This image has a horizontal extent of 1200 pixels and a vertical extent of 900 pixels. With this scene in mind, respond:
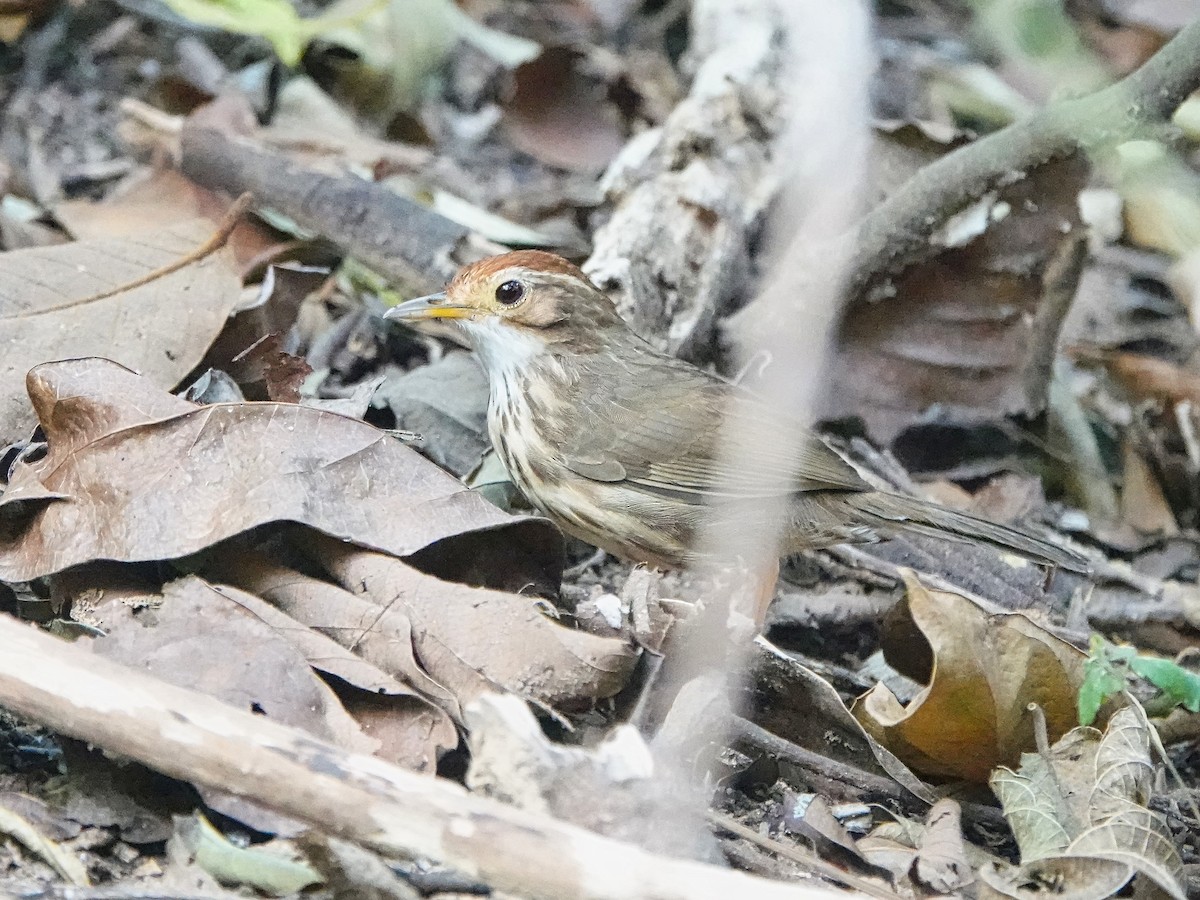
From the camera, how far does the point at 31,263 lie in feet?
13.1

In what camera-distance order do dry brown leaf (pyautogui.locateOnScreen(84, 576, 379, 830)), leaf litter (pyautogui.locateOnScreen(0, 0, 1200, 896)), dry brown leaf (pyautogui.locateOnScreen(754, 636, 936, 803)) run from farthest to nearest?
dry brown leaf (pyautogui.locateOnScreen(754, 636, 936, 803))
leaf litter (pyautogui.locateOnScreen(0, 0, 1200, 896))
dry brown leaf (pyautogui.locateOnScreen(84, 576, 379, 830))

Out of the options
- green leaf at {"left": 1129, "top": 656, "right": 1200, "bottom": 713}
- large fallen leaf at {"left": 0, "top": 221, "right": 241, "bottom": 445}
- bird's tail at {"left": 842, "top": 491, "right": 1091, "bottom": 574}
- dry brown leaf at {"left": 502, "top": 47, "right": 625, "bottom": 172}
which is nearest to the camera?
green leaf at {"left": 1129, "top": 656, "right": 1200, "bottom": 713}

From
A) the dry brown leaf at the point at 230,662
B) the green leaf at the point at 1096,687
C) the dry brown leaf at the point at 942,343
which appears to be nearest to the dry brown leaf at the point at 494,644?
the dry brown leaf at the point at 230,662

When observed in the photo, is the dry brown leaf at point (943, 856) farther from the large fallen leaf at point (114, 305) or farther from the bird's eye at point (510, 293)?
the large fallen leaf at point (114, 305)

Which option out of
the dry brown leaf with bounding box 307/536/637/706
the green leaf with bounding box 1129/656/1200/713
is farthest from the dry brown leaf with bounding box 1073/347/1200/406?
the dry brown leaf with bounding box 307/536/637/706

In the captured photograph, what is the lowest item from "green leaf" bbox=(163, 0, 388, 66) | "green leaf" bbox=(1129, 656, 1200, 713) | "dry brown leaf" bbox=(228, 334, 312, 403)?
"green leaf" bbox=(1129, 656, 1200, 713)

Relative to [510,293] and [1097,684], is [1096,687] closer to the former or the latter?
[1097,684]

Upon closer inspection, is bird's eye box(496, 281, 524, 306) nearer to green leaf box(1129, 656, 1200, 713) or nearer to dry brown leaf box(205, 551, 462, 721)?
dry brown leaf box(205, 551, 462, 721)

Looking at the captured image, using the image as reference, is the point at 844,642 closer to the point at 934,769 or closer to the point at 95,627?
the point at 934,769

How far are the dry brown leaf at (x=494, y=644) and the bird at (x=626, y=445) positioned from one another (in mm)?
1072

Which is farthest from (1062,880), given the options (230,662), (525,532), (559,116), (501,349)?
(559,116)

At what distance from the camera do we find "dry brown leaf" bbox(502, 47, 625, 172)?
22.2 ft

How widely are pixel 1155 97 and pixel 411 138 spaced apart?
3.72 m

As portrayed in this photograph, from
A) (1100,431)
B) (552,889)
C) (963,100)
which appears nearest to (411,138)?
(963,100)
